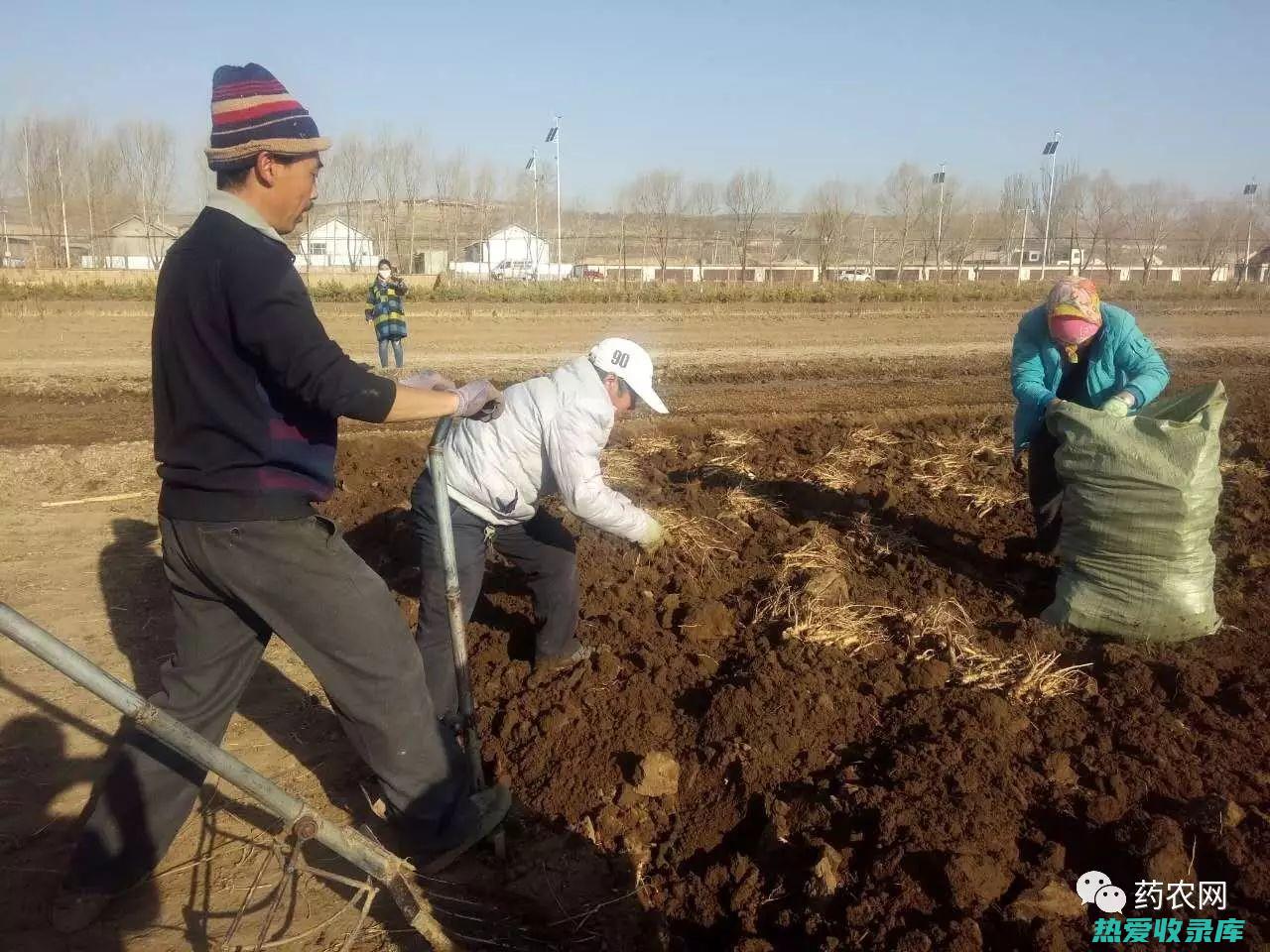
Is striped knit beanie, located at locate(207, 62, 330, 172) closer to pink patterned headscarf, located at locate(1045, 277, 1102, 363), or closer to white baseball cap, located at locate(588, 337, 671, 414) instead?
white baseball cap, located at locate(588, 337, 671, 414)

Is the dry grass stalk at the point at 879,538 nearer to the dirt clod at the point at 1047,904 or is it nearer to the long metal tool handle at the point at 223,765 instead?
the dirt clod at the point at 1047,904

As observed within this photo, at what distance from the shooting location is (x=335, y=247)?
63.2 m

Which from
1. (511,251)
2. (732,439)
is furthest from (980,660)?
(511,251)

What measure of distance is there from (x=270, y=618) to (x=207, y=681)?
36cm

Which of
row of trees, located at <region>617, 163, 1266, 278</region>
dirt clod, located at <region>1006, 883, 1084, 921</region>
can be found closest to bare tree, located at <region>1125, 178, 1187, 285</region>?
row of trees, located at <region>617, 163, 1266, 278</region>

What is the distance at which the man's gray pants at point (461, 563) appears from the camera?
376 cm

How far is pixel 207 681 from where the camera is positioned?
2859 mm

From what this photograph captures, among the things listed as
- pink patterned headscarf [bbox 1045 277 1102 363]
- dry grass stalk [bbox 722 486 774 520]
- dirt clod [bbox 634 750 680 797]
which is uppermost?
pink patterned headscarf [bbox 1045 277 1102 363]

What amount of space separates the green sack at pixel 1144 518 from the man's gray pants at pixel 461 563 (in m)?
2.26

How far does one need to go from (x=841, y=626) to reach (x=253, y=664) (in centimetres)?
251

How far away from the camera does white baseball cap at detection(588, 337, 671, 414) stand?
11.7 feet

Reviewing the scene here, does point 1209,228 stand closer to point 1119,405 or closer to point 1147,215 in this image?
point 1147,215

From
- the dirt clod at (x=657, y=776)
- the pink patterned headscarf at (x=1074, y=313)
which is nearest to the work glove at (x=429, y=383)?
the dirt clod at (x=657, y=776)

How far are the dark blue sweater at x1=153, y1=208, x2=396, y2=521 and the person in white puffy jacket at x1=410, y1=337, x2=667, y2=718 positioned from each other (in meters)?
1.00
